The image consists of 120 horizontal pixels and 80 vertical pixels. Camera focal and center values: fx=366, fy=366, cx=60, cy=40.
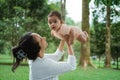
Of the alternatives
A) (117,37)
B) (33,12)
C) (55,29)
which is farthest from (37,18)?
(55,29)

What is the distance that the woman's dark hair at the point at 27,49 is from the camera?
10.1 feet

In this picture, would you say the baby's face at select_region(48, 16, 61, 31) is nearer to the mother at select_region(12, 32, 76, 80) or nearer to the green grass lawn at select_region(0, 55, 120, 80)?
the mother at select_region(12, 32, 76, 80)

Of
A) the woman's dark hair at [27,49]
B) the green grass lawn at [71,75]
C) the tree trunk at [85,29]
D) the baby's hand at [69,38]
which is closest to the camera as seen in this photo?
the woman's dark hair at [27,49]

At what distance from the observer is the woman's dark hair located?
10.1ft

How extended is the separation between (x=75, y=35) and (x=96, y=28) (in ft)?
94.1

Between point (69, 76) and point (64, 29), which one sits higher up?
point (64, 29)

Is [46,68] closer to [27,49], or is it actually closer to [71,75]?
[27,49]

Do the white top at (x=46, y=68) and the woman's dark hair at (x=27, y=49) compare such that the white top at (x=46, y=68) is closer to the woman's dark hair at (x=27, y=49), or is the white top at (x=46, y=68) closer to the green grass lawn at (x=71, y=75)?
the woman's dark hair at (x=27, y=49)

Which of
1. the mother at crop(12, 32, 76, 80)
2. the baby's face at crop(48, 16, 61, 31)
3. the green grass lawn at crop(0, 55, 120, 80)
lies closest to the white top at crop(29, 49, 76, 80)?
the mother at crop(12, 32, 76, 80)

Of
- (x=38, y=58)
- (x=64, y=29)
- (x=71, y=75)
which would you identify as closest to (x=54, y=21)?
(x=64, y=29)

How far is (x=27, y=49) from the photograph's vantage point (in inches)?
123

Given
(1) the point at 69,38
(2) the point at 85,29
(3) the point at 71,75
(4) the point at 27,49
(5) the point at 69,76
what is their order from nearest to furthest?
(4) the point at 27,49 < (1) the point at 69,38 < (5) the point at 69,76 < (3) the point at 71,75 < (2) the point at 85,29

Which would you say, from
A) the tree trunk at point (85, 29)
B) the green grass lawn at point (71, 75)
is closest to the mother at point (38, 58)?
the green grass lawn at point (71, 75)

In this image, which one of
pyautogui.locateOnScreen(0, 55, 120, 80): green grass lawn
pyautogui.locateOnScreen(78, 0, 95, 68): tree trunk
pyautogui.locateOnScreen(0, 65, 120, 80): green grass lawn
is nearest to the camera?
pyautogui.locateOnScreen(0, 65, 120, 80): green grass lawn
